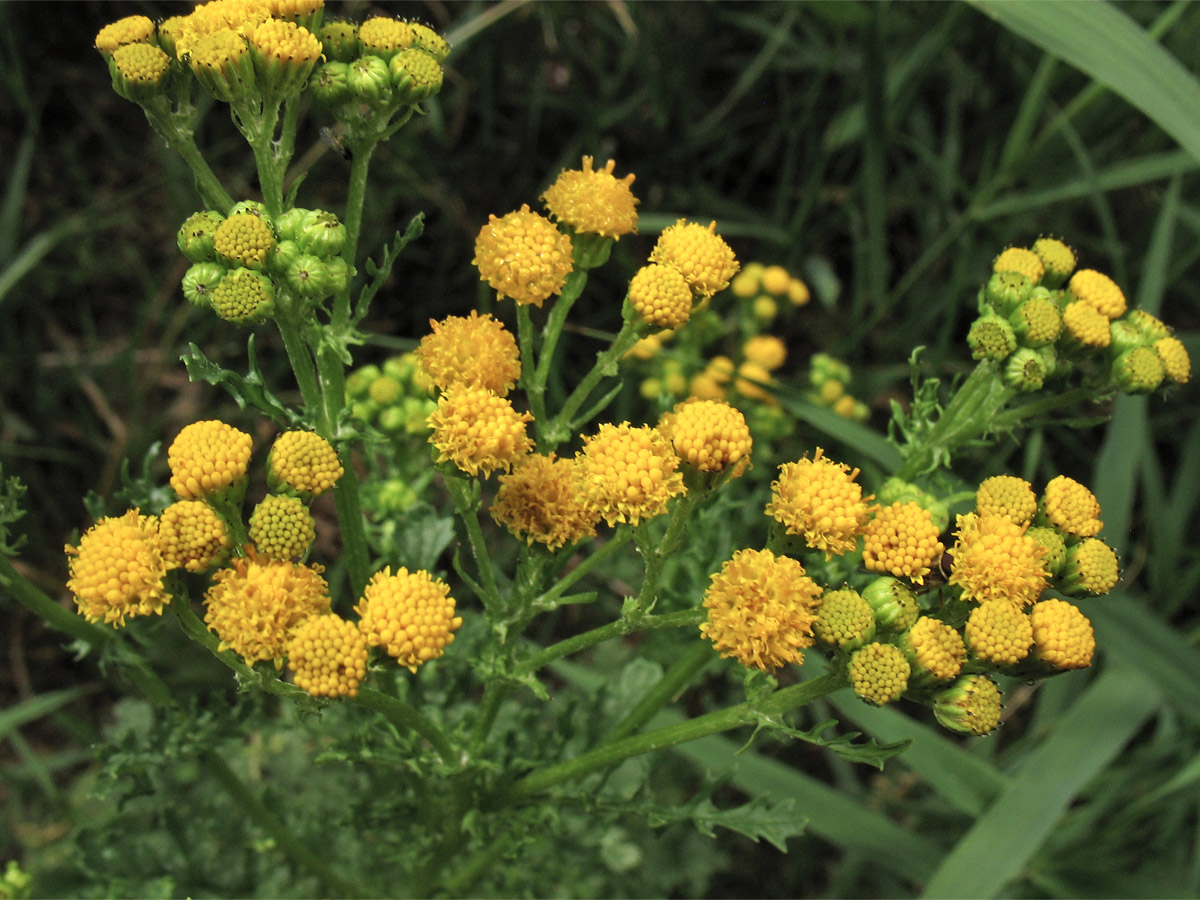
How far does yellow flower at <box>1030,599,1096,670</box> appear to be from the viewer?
8.39ft

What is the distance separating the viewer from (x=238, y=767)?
13.9ft

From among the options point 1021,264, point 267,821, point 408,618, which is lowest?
point 267,821

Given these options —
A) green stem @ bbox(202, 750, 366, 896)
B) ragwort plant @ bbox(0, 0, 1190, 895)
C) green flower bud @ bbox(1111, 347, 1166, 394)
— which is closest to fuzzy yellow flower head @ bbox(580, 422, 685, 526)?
ragwort plant @ bbox(0, 0, 1190, 895)

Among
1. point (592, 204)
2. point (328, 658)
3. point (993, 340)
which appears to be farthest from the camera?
point (993, 340)

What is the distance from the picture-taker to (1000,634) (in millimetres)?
2516

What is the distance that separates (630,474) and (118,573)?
4.12 ft

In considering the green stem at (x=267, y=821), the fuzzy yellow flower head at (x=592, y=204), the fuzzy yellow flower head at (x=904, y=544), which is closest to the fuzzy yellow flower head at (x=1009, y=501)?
the fuzzy yellow flower head at (x=904, y=544)

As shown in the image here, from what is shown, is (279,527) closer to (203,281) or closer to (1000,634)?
(203,281)

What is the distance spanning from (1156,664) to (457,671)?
270 centimetres

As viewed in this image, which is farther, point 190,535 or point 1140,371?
point 1140,371

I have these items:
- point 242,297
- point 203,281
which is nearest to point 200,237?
point 203,281

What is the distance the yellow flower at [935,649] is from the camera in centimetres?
249

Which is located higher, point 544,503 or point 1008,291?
point 1008,291

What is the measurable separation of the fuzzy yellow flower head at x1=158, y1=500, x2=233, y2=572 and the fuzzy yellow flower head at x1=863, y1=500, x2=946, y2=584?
1.67m
